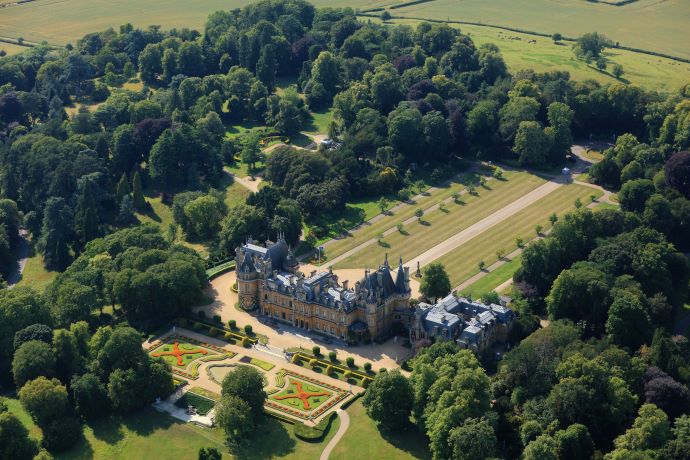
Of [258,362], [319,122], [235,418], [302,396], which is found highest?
[319,122]

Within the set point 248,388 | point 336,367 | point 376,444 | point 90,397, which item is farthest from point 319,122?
point 376,444

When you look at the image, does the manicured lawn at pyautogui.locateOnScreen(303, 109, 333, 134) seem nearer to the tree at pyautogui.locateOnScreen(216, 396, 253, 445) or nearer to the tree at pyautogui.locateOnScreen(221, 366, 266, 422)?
the tree at pyautogui.locateOnScreen(221, 366, 266, 422)

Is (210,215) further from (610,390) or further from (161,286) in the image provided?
(610,390)

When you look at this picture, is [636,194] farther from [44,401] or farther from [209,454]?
[44,401]

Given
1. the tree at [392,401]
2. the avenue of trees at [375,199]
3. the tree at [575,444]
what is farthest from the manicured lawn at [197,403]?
the tree at [575,444]

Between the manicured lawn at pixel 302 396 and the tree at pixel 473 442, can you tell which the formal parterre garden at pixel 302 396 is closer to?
the manicured lawn at pixel 302 396

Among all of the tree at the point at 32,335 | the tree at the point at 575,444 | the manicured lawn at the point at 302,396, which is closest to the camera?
the tree at the point at 575,444

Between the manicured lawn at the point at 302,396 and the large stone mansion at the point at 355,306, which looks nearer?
the manicured lawn at the point at 302,396

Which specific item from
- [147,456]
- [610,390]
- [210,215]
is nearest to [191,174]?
[210,215]
